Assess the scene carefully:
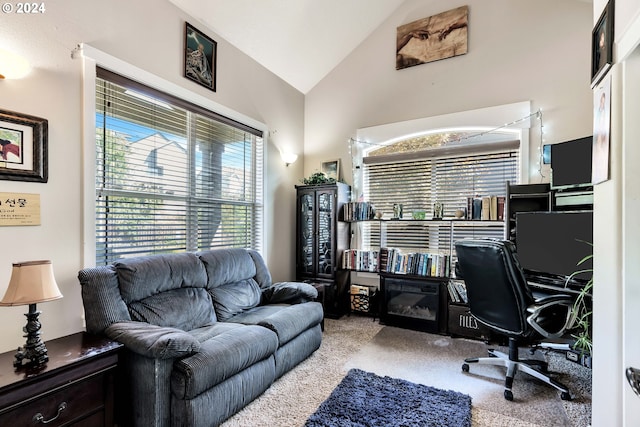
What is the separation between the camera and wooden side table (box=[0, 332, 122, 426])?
1.38m

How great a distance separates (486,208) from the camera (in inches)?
130

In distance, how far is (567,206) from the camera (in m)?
2.79

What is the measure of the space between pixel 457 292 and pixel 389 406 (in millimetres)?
1742

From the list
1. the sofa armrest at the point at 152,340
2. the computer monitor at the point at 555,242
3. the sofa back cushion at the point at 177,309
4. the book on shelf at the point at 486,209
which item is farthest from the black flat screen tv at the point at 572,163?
the sofa back cushion at the point at 177,309

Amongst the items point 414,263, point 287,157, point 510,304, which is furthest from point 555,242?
point 287,157

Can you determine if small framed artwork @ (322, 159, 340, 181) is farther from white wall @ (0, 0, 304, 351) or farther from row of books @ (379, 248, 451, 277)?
white wall @ (0, 0, 304, 351)

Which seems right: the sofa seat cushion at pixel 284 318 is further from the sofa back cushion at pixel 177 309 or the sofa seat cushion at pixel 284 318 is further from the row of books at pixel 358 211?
the row of books at pixel 358 211

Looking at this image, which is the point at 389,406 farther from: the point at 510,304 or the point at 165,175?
the point at 165,175

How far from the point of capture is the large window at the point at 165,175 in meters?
2.41

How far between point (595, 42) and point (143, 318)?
A: 10.8 feet

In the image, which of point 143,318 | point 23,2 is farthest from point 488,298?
point 23,2

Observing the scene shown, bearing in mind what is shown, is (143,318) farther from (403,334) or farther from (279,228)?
(403,334)

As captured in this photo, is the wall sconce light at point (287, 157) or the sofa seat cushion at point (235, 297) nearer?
the sofa seat cushion at point (235, 297)

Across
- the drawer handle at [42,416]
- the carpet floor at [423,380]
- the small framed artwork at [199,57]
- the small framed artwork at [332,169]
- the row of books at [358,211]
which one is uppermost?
the small framed artwork at [199,57]
